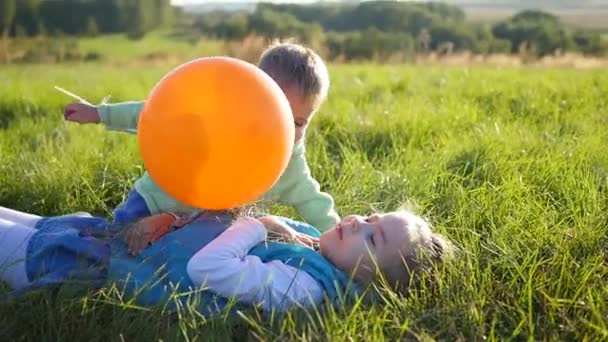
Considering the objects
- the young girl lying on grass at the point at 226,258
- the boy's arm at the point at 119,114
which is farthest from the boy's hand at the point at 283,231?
the boy's arm at the point at 119,114

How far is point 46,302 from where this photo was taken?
7.04ft

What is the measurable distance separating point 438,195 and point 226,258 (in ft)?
4.13

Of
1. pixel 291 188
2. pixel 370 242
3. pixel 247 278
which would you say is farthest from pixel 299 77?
pixel 247 278

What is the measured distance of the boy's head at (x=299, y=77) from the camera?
8.80 feet

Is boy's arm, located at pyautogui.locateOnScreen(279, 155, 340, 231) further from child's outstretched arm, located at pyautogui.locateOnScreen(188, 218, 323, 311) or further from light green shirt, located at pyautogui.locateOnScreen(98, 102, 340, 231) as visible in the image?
child's outstretched arm, located at pyautogui.locateOnScreen(188, 218, 323, 311)

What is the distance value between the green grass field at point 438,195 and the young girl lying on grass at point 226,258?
93mm

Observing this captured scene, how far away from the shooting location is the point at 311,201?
9.65 feet

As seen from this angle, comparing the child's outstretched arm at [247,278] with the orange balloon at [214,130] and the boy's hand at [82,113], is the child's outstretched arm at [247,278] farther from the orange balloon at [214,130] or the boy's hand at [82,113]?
the boy's hand at [82,113]

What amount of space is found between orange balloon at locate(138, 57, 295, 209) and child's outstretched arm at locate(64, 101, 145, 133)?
2.25 feet

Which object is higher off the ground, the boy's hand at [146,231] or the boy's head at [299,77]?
the boy's head at [299,77]

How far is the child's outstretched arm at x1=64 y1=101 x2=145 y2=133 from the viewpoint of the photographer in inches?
110

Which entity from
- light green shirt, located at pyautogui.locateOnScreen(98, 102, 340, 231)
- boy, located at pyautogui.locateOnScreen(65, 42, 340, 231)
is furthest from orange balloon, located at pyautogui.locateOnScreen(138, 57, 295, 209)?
light green shirt, located at pyautogui.locateOnScreen(98, 102, 340, 231)

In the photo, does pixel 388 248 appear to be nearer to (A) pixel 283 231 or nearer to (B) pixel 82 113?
(A) pixel 283 231

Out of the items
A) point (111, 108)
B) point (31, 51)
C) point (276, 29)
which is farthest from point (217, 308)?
point (276, 29)
